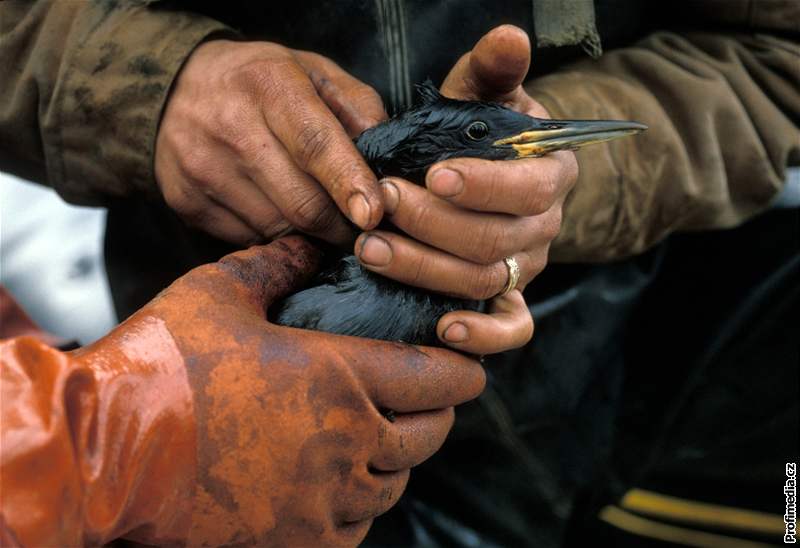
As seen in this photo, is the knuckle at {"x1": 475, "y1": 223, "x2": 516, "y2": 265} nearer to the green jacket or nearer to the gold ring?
the gold ring

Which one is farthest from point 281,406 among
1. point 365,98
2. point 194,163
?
point 365,98

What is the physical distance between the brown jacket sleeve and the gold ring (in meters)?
0.74

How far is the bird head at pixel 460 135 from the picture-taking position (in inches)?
71.7

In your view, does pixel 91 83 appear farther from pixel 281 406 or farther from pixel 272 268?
pixel 281 406

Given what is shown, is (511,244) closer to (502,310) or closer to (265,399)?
(502,310)

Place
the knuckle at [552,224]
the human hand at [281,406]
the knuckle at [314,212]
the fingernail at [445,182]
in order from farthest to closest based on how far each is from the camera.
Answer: the knuckle at [552,224]
the knuckle at [314,212]
the fingernail at [445,182]
the human hand at [281,406]

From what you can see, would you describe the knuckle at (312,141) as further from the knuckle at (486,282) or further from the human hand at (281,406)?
the knuckle at (486,282)

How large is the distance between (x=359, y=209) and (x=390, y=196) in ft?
0.25

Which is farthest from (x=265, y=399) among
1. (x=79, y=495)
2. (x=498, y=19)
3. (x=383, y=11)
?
(x=498, y=19)

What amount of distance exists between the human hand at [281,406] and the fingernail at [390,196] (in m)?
0.27

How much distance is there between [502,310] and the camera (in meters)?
1.97

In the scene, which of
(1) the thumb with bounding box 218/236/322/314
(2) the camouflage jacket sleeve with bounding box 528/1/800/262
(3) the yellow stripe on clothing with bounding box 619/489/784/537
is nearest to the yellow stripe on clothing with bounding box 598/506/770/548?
(3) the yellow stripe on clothing with bounding box 619/489/784/537

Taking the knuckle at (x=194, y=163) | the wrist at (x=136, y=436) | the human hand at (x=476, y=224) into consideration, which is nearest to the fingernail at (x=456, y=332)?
the human hand at (x=476, y=224)

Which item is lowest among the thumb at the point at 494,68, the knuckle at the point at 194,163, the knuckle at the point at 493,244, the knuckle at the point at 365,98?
the knuckle at the point at 493,244
